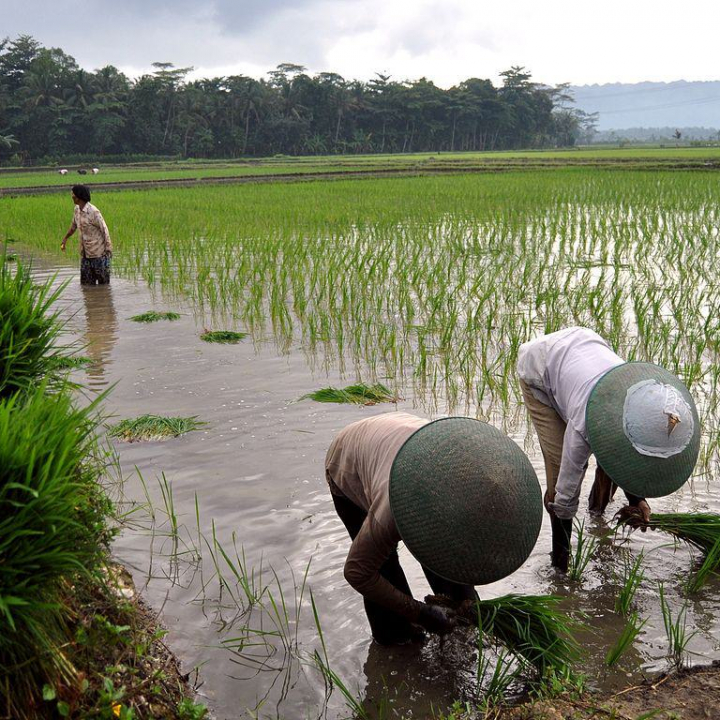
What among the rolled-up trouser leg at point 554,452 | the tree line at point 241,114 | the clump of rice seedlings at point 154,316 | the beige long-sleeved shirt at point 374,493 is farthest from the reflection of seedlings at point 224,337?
the tree line at point 241,114

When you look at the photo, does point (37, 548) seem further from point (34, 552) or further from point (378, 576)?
point (378, 576)

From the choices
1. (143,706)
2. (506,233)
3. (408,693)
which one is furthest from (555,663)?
(506,233)

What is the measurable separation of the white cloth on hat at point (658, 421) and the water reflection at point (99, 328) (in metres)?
3.69

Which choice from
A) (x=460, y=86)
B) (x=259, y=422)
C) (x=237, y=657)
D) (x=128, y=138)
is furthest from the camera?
(x=460, y=86)

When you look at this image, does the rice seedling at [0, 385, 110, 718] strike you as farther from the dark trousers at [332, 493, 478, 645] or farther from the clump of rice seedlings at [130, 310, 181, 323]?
the clump of rice seedlings at [130, 310, 181, 323]

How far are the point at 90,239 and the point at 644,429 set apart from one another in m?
7.19

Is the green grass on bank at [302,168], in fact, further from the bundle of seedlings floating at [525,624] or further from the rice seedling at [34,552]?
the rice seedling at [34,552]

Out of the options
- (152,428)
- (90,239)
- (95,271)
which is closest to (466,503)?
(152,428)

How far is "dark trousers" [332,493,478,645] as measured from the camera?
86.9 inches

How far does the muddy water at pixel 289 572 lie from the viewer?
2164 mm

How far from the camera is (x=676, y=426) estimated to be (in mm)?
1938

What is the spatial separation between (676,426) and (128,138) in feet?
157

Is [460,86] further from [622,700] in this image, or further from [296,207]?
[622,700]

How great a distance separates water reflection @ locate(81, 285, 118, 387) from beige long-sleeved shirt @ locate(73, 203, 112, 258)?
0.41 meters
